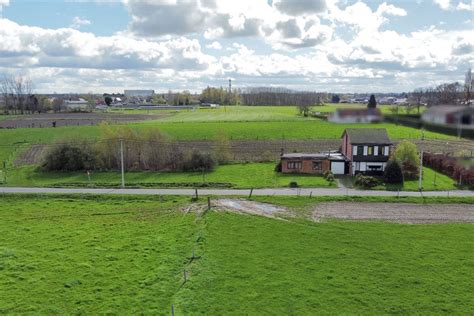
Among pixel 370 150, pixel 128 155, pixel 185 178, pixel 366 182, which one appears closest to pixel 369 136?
pixel 370 150

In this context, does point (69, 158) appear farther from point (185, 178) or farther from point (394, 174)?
point (394, 174)

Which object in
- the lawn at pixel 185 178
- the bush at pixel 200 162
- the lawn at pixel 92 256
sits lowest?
the lawn at pixel 92 256

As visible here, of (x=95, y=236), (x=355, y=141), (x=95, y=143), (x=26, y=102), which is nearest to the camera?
(x=95, y=236)

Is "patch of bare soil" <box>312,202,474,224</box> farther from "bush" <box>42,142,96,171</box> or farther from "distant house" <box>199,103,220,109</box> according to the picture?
"distant house" <box>199,103,220,109</box>

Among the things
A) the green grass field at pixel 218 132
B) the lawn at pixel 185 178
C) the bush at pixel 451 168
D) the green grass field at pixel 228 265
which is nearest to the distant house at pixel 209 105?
the green grass field at pixel 218 132

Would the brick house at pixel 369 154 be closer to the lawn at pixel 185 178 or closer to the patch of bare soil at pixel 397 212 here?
the lawn at pixel 185 178

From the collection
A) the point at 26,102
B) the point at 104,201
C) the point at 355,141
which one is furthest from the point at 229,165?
the point at 26,102

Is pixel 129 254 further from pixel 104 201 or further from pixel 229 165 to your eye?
pixel 229 165
